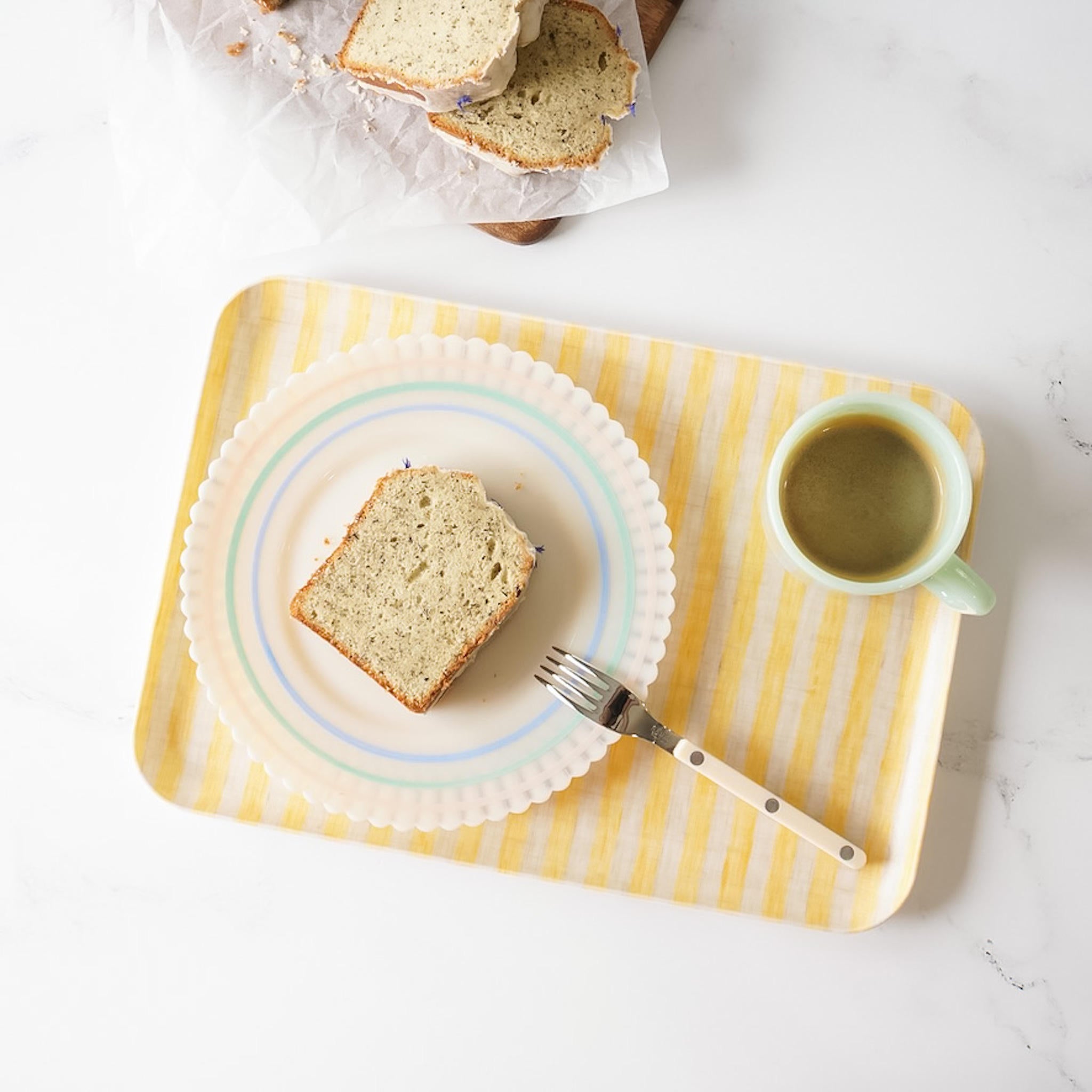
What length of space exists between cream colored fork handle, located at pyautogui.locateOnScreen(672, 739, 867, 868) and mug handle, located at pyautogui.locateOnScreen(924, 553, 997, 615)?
1.27 feet

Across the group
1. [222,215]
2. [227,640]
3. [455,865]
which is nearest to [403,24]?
[222,215]

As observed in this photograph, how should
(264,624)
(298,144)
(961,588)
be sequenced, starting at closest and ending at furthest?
(961,588), (264,624), (298,144)

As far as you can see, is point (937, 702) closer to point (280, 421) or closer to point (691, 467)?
point (691, 467)

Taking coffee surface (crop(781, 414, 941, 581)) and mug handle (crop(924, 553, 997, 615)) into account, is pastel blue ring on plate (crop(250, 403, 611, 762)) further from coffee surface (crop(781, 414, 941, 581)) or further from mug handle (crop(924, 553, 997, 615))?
mug handle (crop(924, 553, 997, 615))

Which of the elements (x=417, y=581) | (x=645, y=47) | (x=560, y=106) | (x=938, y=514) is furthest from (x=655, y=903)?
(x=645, y=47)

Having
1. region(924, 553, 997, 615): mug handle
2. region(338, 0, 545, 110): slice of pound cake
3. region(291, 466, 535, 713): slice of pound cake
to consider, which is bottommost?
region(924, 553, 997, 615): mug handle

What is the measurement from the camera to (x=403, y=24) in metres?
1.50

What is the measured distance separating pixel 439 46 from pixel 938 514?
41.2 inches

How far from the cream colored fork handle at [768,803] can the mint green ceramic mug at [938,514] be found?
1.03ft

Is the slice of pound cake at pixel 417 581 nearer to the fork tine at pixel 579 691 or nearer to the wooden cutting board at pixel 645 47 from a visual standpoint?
the fork tine at pixel 579 691

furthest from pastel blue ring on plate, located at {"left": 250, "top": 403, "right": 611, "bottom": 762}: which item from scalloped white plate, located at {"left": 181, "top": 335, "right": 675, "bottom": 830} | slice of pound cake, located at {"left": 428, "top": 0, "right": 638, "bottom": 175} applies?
slice of pound cake, located at {"left": 428, "top": 0, "right": 638, "bottom": 175}

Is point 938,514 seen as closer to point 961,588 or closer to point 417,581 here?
point 961,588

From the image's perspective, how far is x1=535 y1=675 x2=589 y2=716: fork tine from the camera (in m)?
1.39

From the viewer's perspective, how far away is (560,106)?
60.1 inches
